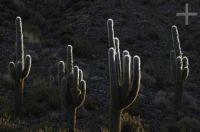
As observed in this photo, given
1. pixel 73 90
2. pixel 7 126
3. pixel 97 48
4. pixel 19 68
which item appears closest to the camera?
pixel 73 90

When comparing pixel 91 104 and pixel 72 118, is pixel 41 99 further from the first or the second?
pixel 72 118

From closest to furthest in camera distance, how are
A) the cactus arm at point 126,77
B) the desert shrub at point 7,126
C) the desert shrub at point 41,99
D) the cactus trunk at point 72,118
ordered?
the cactus arm at point 126,77 → the cactus trunk at point 72,118 → the desert shrub at point 7,126 → the desert shrub at point 41,99

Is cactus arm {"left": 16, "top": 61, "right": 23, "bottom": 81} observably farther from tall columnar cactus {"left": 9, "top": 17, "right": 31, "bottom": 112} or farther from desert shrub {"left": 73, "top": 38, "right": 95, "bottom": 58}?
desert shrub {"left": 73, "top": 38, "right": 95, "bottom": 58}

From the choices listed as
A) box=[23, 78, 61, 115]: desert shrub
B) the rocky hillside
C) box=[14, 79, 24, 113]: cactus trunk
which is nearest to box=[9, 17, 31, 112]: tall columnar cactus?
box=[14, 79, 24, 113]: cactus trunk

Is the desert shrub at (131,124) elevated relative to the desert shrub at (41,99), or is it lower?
lower

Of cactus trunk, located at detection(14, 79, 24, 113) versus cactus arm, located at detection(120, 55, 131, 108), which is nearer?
cactus arm, located at detection(120, 55, 131, 108)

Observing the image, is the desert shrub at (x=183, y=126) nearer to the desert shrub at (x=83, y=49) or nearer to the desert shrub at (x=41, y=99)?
the desert shrub at (x=41, y=99)

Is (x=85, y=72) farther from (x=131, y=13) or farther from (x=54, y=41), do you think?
(x=131, y=13)

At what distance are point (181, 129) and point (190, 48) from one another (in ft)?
42.3

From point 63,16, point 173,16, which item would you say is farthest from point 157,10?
point 63,16

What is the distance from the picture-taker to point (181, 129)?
1151cm

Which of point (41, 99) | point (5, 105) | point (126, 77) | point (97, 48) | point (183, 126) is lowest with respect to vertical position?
point (183, 126)

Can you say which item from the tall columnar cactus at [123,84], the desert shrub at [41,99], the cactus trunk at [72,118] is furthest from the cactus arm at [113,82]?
the desert shrub at [41,99]

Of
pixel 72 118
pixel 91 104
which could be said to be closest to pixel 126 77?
pixel 72 118
